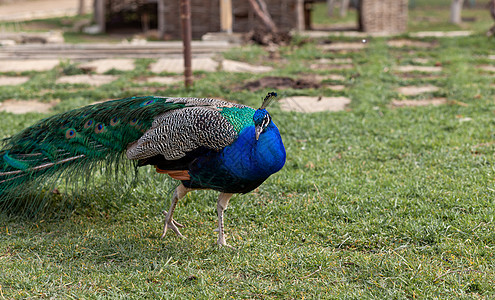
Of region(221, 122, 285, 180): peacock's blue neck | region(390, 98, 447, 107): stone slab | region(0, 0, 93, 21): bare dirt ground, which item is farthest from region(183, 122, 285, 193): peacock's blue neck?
region(0, 0, 93, 21): bare dirt ground

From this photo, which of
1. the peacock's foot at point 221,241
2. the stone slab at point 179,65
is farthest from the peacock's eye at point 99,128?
the stone slab at point 179,65

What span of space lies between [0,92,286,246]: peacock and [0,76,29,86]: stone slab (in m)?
4.59

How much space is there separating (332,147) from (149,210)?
6.64 ft

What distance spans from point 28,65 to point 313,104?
532 cm

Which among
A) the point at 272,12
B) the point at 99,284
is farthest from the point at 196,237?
the point at 272,12

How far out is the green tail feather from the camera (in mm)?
3674

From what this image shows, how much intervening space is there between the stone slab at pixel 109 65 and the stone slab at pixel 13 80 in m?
0.93

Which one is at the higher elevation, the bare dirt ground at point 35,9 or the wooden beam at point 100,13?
the bare dirt ground at point 35,9

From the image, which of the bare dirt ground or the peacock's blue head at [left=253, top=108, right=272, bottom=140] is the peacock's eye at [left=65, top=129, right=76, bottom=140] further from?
the bare dirt ground

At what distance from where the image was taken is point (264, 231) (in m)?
3.81

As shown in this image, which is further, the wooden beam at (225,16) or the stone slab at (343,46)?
the wooden beam at (225,16)

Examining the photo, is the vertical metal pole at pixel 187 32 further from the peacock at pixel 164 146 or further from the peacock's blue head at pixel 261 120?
the peacock's blue head at pixel 261 120

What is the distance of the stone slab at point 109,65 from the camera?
8703mm

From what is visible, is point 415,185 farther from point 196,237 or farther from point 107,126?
point 107,126
